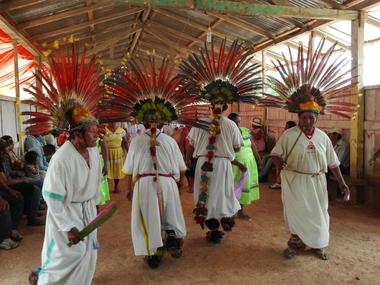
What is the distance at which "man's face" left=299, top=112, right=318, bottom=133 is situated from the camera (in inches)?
156

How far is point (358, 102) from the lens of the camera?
634 cm

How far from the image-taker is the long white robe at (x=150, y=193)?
12.4 ft

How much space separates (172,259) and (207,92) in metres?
2.04

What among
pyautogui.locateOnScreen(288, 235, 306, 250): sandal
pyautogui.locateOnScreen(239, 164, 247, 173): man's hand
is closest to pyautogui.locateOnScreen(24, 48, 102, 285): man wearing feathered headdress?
pyautogui.locateOnScreen(288, 235, 306, 250): sandal

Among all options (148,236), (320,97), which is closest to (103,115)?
(148,236)

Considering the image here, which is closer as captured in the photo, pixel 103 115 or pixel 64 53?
pixel 64 53

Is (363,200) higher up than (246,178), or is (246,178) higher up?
(246,178)

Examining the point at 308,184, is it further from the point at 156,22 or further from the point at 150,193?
the point at 156,22

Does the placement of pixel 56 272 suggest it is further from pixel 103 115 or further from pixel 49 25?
pixel 49 25

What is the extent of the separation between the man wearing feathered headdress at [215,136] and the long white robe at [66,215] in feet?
6.45

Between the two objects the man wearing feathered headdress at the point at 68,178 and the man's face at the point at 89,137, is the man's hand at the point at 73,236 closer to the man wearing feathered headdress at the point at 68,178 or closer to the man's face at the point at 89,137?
the man wearing feathered headdress at the point at 68,178

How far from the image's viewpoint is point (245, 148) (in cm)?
557

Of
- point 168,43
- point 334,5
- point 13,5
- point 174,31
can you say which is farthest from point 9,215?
point 168,43

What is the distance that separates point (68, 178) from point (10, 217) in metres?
2.47
